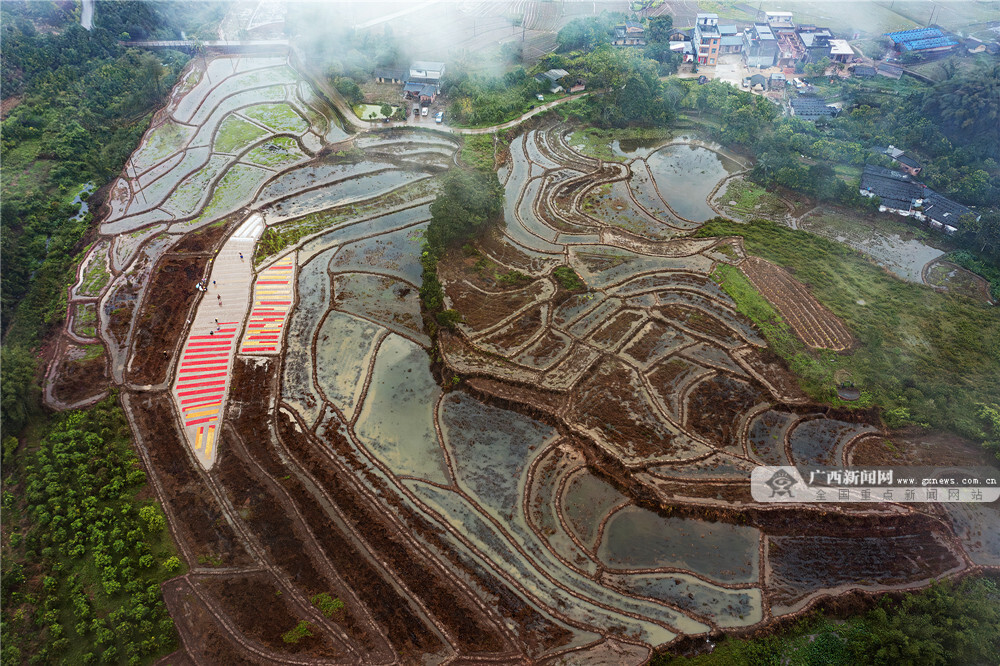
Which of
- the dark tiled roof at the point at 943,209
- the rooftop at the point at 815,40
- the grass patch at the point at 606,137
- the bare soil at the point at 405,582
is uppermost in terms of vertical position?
the rooftop at the point at 815,40

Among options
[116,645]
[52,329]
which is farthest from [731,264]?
[52,329]

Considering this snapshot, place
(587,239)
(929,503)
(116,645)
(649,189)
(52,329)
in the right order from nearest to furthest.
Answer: (116,645), (929,503), (52,329), (587,239), (649,189)

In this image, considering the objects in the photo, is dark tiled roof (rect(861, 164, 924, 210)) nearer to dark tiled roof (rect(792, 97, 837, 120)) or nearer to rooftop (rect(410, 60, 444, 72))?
dark tiled roof (rect(792, 97, 837, 120))

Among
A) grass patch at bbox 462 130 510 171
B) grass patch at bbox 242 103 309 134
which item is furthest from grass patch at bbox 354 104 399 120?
grass patch at bbox 462 130 510 171

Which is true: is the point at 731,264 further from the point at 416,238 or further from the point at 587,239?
the point at 416,238

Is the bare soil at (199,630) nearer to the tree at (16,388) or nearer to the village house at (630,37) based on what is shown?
the tree at (16,388)

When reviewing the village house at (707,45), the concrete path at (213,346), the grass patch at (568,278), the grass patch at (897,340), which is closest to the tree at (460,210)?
the grass patch at (568,278)

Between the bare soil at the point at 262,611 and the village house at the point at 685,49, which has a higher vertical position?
the village house at the point at 685,49
